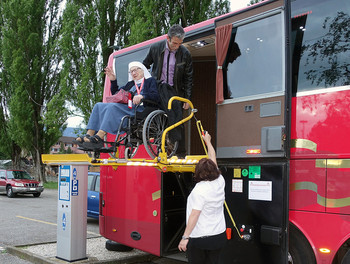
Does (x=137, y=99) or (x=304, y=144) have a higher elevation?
(x=137, y=99)

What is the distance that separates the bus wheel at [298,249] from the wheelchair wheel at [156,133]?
5.82 ft

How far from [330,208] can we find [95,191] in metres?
8.89

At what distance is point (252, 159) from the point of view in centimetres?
409

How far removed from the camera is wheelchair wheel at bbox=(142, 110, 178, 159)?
4617mm

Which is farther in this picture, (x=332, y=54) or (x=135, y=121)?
(x=135, y=121)

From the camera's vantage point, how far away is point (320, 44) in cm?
373

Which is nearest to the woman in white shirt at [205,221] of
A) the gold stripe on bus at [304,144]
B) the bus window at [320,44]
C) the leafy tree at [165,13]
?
the gold stripe on bus at [304,144]

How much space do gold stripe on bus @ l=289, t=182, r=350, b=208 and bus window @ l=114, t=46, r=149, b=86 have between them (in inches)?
136

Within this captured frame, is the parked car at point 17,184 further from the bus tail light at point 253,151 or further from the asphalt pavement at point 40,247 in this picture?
the bus tail light at point 253,151

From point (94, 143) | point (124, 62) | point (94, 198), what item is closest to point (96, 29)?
point (94, 198)

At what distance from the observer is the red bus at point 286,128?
3494mm

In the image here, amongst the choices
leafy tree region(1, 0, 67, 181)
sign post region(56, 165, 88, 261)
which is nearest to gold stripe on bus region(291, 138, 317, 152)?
sign post region(56, 165, 88, 261)

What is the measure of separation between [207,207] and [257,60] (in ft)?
5.82

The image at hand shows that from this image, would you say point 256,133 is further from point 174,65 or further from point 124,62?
point 124,62
